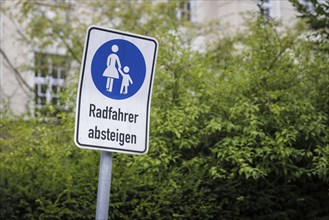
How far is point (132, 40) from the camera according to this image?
345 centimetres

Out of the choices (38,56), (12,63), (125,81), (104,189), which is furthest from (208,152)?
(12,63)

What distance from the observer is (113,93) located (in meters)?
3.32

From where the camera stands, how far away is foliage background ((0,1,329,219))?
19.9 ft

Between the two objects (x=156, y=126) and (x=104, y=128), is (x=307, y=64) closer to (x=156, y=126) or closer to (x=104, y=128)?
(x=156, y=126)

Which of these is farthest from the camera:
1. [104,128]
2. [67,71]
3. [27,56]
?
[27,56]

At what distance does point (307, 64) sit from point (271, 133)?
1300mm

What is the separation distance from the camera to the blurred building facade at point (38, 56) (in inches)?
618

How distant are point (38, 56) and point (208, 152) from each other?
30.9ft

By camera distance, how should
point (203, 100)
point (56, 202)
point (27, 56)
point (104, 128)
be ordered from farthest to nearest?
point (27, 56) < point (203, 100) < point (56, 202) < point (104, 128)

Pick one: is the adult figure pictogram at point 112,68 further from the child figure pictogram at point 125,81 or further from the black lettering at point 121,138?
the black lettering at point 121,138

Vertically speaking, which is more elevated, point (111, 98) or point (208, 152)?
point (111, 98)

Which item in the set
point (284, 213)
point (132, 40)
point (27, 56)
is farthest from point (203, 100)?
point (27, 56)

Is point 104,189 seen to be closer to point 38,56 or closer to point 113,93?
point 113,93

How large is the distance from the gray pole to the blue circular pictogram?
1.22 ft
